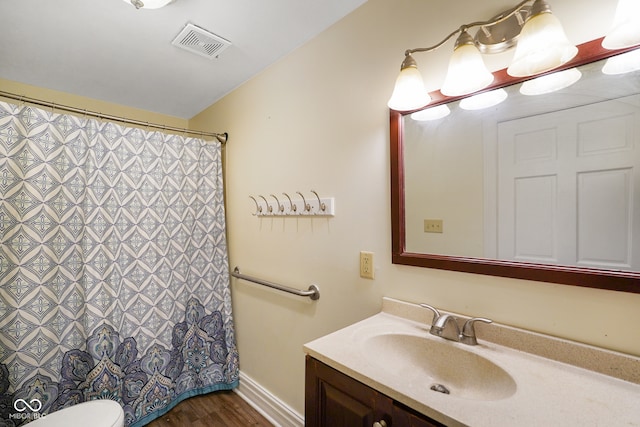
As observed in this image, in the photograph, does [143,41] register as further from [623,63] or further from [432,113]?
[623,63]

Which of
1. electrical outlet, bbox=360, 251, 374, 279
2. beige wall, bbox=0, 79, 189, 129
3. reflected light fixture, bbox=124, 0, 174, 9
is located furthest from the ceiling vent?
electrical outlet, bbox=360, 251, 374, 279

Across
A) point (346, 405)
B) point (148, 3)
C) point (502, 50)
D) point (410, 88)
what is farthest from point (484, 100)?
point (148, 3)

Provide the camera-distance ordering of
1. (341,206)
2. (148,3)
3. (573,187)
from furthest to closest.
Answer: (341,206) → (148,3) → (573,187)

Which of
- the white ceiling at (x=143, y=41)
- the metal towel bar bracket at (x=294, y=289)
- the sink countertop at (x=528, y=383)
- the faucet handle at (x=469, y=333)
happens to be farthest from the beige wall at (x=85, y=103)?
the faucet handle at (x=469, y=333)

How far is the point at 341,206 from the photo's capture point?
1369mm

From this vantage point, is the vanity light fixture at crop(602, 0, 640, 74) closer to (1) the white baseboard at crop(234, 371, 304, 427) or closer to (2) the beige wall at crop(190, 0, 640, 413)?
(2) the beige wall at crop(190, 0, 640, 413)

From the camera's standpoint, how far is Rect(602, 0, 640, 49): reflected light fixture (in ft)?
2.09

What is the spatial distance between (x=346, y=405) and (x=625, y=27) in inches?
48.3

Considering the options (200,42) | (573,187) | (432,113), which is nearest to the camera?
(573,187)

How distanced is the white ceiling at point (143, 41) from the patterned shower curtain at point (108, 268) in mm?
413

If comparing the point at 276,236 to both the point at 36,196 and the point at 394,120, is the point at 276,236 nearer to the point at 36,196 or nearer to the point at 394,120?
the point at 394,120

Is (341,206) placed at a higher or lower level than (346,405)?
higher

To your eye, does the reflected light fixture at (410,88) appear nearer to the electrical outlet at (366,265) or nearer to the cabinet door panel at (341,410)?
the electrical outlet at (366,265)

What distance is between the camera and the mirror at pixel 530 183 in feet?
2.38
